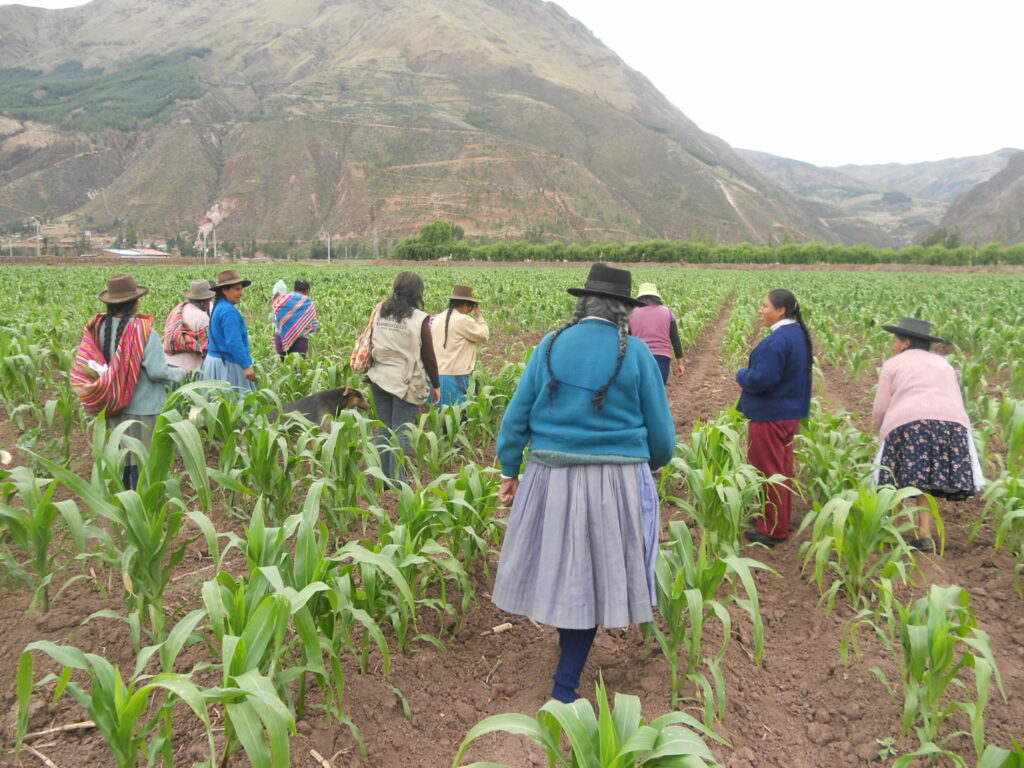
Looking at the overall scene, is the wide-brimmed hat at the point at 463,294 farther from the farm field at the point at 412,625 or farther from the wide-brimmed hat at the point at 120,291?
the wide-brimmed hat at the point at 120,291

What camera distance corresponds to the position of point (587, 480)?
2.48 meters

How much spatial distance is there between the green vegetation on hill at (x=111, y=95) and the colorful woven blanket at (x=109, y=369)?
6084 inches

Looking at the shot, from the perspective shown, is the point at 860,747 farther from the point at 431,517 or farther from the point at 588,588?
the point at 431,517

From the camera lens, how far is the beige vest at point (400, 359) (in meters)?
4.64

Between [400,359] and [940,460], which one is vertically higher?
[400,359]

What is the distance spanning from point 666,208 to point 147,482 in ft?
430

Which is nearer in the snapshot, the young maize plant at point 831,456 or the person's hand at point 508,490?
the person's hand at point 508,490

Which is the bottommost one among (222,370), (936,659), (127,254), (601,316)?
(936,659)

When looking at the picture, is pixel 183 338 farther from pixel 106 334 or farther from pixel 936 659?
pixel 936 659

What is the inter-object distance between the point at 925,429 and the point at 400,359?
3.57m

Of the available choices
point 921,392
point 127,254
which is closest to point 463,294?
point 921,392

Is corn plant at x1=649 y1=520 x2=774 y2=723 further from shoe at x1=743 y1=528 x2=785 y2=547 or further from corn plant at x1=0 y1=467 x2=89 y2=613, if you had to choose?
corn plant at x1=0 y1=467 x2=89 y2=613

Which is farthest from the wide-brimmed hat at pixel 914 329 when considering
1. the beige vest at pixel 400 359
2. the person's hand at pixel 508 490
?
the beige vest at pixel 400 359

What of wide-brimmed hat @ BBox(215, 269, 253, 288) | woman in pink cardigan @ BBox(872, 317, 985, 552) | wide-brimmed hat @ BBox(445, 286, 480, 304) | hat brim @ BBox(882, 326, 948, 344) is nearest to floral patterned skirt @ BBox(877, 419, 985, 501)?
woman in pink cardigan @ BBox(872, 317, 985, 552)
